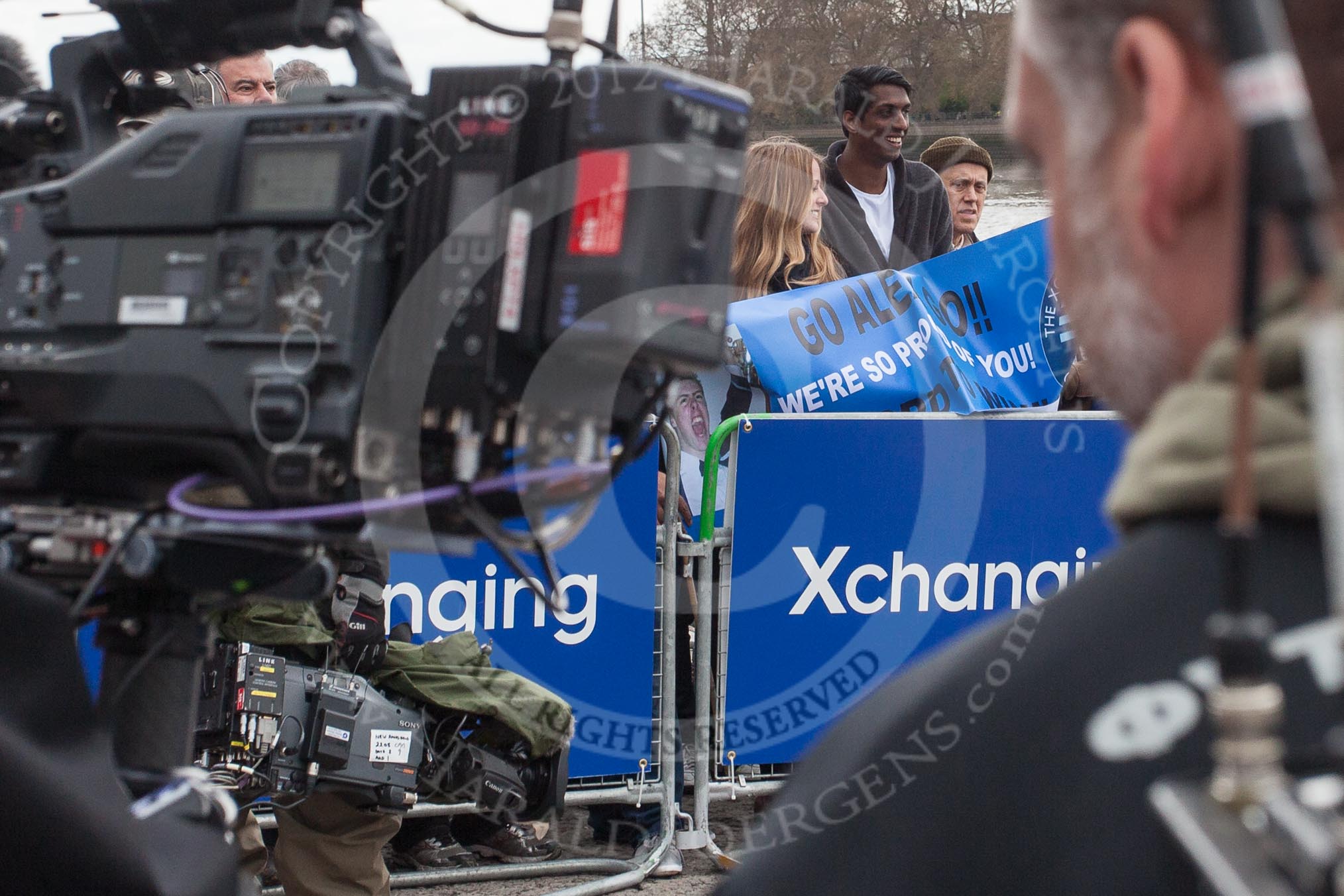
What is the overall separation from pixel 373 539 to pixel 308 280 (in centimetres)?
31

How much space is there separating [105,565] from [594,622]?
2.86 m

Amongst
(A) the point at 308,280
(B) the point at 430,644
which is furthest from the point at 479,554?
(A) the point at 308,280

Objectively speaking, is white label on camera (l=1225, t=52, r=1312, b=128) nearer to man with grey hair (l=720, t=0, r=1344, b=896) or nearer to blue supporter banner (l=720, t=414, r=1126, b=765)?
man with grey hair (l=720, t=0, r=1344, b=896)

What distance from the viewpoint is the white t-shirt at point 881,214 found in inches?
211

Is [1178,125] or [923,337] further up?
[923,337]

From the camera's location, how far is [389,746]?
3496 mm

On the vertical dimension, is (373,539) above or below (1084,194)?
below

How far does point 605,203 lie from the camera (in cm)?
151

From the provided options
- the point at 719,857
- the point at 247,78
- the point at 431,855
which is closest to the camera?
the point at 247,78

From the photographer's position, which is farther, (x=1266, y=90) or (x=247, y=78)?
(x=247, y=78)

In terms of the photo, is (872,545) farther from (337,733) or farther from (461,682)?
(337,733)

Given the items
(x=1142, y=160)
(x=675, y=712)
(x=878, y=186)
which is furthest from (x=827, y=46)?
(x=1142, y=160)

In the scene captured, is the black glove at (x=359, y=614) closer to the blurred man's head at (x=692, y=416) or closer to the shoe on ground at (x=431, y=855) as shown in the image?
the shoe on ground at (x=431, y=855)

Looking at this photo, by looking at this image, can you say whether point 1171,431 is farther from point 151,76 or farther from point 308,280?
point 151,76
